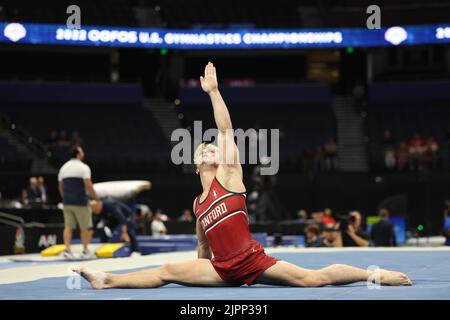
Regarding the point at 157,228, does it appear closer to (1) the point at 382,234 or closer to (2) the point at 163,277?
(1) the point at 382,234

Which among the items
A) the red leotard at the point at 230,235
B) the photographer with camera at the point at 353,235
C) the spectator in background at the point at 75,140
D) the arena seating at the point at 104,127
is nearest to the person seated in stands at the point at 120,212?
the photographer with camera at the point at 353,235

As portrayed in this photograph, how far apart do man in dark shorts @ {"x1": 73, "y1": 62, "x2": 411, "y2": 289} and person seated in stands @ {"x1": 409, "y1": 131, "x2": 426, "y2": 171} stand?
2126 centimetres

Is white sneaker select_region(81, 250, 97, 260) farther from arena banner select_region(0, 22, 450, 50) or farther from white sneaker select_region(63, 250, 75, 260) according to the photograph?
arena banner select_region(0, 22, 450, 50)

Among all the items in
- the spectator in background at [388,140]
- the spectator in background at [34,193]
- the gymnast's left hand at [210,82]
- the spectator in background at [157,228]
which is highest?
the spectator in background at [388,140]

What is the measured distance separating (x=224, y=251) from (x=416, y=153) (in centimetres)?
2194

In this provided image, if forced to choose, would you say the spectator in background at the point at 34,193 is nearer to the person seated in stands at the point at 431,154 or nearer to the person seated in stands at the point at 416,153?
the person seated in stands at the point at 416,153

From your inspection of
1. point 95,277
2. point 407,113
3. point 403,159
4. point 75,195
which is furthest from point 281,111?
point 95,277

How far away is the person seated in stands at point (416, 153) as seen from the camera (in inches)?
1067

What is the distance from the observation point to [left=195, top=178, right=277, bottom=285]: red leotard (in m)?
6.30

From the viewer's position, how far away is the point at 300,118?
107 ft

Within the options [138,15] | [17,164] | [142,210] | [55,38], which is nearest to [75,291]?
[142,210]

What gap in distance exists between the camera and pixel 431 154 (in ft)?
88.8

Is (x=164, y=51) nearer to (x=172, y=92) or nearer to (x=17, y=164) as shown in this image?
(x=172, y=92)

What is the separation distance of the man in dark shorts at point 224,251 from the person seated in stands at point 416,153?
21258 mm
